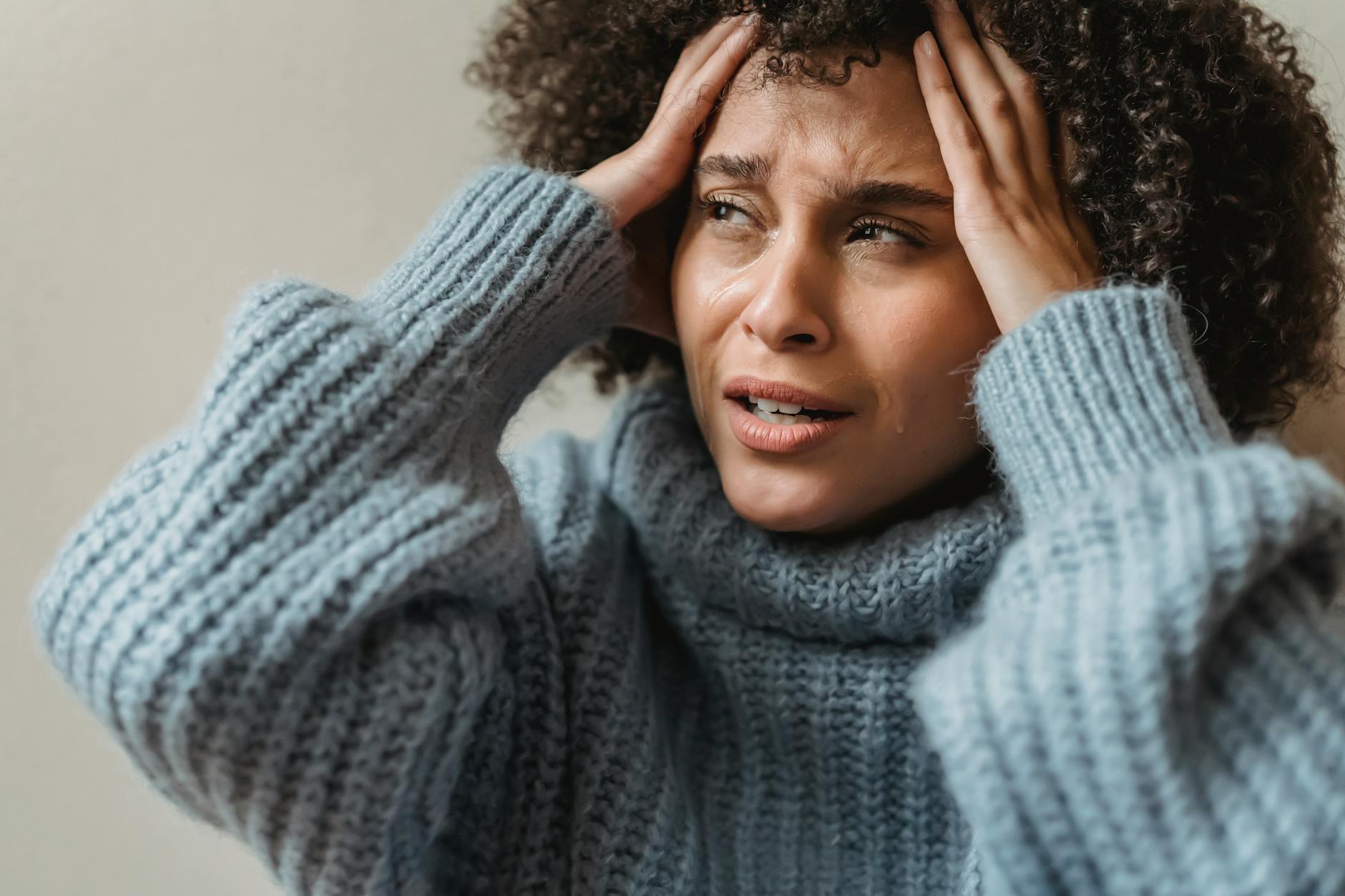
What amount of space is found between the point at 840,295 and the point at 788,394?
0.09m

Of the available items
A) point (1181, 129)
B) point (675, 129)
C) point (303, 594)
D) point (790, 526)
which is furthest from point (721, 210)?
point (303, 594)

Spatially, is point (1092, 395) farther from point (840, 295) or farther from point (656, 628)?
point (656, 628)

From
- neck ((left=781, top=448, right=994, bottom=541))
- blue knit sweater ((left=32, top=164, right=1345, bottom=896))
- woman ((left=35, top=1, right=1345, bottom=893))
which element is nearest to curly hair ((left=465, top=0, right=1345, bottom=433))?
woman ((left=35, top=1, right=1345, bottom=893))

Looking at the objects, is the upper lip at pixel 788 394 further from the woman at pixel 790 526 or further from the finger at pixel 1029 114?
the finger at pixel 1029 114

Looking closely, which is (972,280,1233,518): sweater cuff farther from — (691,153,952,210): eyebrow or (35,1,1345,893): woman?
(691,153,952,210): eyebrow

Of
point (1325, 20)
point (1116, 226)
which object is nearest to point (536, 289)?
point (1116, 226)

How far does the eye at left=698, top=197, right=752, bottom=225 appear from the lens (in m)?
1.04

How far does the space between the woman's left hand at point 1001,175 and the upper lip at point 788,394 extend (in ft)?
0.51

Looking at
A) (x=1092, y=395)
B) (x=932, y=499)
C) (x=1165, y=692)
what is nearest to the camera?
(x=1165, y=692)

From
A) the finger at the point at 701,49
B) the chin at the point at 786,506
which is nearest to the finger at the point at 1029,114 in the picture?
the finger at the point at 701,49

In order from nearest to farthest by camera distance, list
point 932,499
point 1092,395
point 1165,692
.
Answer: point 1165,692, point 1092,395, point 932,499

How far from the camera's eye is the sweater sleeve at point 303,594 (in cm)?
78

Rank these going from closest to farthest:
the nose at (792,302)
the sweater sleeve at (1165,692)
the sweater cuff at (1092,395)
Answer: the sweater sleeve at (1165,692), the sweater cuff at (1092,395), the nose at (792,302)

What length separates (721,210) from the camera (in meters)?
1.06
